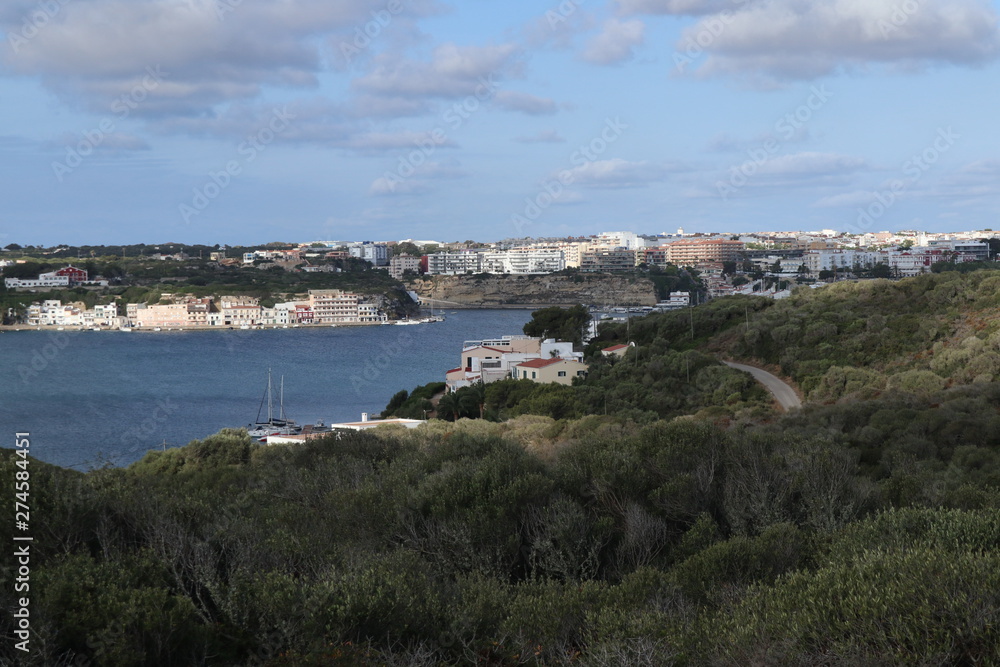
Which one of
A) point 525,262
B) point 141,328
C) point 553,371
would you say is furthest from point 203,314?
point 525,262

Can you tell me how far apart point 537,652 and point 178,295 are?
64.9 meters

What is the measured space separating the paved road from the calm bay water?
38.2 feet

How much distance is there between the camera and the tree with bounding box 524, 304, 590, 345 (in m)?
33.3

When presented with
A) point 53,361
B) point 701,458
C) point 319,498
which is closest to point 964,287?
point 701,458

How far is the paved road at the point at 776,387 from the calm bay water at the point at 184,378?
1163cm

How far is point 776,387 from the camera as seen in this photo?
20.3m

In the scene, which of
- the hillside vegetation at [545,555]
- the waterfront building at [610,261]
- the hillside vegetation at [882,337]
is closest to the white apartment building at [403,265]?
the waterfront building at [610,261]

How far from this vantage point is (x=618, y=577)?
5609 millimetres

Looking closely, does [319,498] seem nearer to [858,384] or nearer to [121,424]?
[858,384]

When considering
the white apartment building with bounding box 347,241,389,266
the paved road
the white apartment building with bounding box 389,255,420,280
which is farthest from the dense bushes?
the white apartment building with bounding box 347,241,389,266

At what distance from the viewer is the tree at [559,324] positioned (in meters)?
33.3

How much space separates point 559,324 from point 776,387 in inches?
562

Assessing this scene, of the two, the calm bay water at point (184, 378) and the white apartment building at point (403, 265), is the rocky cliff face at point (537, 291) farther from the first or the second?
the white apartment building at point (403, 265)

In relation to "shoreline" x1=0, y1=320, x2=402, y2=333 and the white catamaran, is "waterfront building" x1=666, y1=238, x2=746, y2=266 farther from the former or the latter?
the white catamaran
